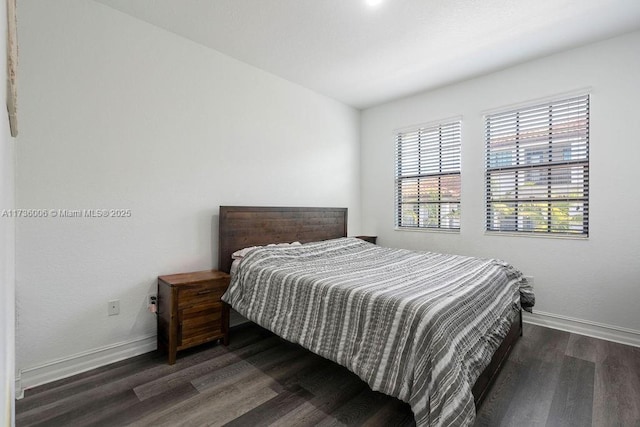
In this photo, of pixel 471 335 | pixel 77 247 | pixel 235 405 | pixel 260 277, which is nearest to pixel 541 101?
pixel 471 335

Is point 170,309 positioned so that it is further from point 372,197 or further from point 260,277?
point 372,197

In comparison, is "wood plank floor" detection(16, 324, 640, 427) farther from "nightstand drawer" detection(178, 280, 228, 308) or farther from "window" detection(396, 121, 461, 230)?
"window" detection(396, 121, 461, 230)

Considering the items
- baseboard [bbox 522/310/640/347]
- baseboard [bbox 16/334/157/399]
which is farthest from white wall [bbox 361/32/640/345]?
baseboard [bbox 16/334/157/399]

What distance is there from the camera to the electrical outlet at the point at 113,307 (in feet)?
7.68

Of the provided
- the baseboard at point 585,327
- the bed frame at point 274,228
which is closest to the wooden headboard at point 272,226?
the bed frame at point 274,228

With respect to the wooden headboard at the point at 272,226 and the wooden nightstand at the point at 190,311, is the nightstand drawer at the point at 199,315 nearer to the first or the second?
the wooden nightstand at the point at 190,311

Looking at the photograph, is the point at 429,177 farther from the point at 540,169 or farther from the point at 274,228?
the point at 274,228

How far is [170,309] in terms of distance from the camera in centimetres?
231

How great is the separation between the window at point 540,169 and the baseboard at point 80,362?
3.64 meters

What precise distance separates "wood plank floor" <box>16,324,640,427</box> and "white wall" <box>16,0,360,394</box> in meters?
0.40

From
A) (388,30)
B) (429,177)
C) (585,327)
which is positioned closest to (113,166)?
(388,30)

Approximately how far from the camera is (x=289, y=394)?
1959mm

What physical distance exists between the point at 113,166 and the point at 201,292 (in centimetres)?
118

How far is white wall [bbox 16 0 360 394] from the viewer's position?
6.71ft
